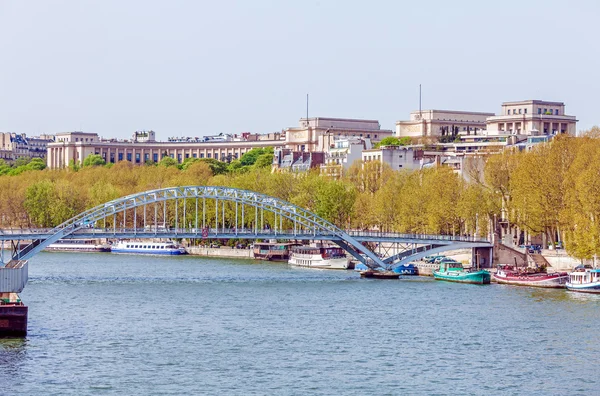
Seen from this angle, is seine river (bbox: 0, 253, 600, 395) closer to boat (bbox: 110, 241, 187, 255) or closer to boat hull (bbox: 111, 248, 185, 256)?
boat hull (bbox: 111, 248, 185, 256)

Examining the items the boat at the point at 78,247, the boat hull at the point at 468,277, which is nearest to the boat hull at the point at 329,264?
the boat hull at the point at 468,277

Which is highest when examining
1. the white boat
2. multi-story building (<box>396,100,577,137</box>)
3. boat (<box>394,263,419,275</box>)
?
multi-story building (<box>396,100,577,137</box>)

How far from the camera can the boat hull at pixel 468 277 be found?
235ft

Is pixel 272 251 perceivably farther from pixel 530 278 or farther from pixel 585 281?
pixel 585 281

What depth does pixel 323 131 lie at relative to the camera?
545ft

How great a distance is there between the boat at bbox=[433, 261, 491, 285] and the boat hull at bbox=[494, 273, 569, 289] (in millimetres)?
789

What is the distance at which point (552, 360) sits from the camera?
4428cm

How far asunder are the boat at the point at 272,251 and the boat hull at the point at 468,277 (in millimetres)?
24687

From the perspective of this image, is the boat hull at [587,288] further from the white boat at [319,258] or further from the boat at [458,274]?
the white boat at [319,258]

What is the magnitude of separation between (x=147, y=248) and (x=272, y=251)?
1383 centimetres

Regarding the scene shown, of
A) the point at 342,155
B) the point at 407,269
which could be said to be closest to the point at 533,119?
the point at 342,155

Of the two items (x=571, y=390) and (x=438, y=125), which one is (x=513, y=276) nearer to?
(x=571, y=390)

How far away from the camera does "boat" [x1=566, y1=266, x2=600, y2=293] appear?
2542 inches

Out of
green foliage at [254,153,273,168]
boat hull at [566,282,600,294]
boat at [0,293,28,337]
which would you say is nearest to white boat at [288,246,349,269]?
boat hull at [566,282,600,294]
